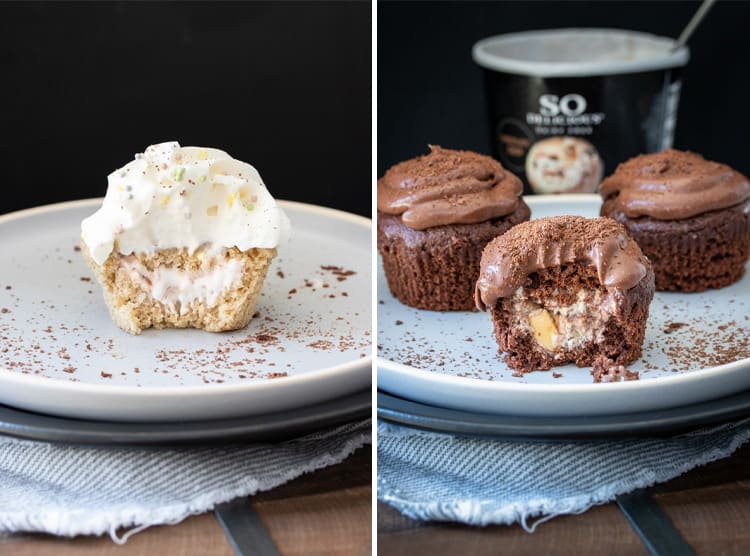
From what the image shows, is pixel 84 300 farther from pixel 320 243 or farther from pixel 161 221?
pixel 320 243

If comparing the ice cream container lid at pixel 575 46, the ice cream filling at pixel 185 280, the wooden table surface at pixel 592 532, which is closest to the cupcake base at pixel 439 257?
the ice cream filling at pixel 185 280

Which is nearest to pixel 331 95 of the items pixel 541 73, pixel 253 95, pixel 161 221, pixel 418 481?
pixel 253 95

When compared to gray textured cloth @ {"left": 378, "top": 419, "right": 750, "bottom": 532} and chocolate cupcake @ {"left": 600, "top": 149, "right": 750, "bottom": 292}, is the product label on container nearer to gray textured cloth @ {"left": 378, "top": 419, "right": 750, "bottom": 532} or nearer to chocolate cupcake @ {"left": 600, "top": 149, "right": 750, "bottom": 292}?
chocolate cupcake @ {"left": 600, "top": 149, "right": 750, "bottom": 292}

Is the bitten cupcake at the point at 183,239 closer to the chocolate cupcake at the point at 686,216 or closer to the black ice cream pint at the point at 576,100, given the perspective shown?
the chocolate cupcake at the point at 686,216

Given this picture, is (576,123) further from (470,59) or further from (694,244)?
(694,244)

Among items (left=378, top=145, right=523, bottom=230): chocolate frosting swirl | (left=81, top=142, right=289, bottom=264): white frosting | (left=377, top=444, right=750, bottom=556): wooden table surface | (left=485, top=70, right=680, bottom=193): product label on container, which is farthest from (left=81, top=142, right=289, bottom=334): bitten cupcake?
(left=485, top=70, right=680, bottom=193): product label on container

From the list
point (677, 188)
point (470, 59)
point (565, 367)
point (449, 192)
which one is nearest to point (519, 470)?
point (565, 367)
